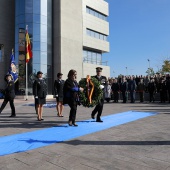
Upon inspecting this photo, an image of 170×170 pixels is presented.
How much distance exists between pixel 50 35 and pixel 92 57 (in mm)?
11129

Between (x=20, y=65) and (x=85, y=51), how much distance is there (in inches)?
520

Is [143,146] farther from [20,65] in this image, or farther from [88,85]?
[20,65]

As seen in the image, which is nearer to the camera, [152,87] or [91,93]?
[91,93]

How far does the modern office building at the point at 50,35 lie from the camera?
32.2 m

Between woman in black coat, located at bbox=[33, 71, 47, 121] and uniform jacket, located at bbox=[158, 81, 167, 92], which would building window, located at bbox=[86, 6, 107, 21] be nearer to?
uniform jacket, located at bbox=[158, 81, 167, 92]

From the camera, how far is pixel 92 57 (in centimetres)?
4334

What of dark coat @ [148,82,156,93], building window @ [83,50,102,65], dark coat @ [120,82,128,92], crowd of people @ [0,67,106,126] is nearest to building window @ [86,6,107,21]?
building window @ [83,50,102,65]

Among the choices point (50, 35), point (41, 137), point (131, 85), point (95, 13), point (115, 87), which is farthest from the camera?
point (95, 13)

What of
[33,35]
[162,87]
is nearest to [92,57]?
[33,35]

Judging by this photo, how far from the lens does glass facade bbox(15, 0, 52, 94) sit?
31.8m

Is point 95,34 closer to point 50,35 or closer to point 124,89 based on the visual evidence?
point 50,35

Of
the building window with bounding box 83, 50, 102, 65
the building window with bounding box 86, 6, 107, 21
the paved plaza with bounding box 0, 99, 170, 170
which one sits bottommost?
the paved plaza with bounding box 0, 99, 170, 170

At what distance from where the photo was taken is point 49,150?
537 centimetres

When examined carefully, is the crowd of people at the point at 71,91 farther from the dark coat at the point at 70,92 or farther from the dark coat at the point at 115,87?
the dark coat at the point at 115,87
